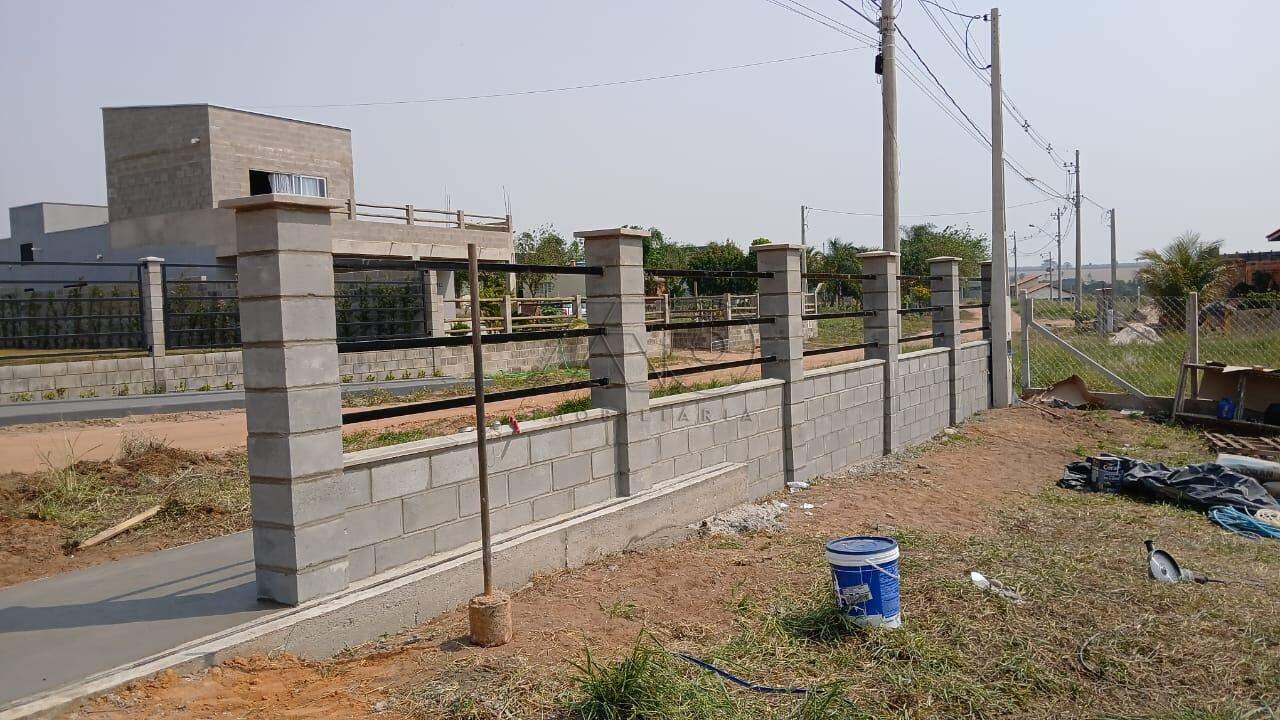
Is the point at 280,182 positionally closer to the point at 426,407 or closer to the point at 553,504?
the point at 553,504

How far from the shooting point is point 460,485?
5.46m

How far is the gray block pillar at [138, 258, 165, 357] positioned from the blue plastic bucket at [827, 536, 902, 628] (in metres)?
17.0

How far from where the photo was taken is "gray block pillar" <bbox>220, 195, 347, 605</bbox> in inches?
172

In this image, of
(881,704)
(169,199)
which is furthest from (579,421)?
(169,199)

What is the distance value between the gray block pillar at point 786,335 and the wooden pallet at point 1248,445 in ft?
19.7

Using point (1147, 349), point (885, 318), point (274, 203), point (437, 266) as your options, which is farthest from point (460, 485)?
point (1147, 349)

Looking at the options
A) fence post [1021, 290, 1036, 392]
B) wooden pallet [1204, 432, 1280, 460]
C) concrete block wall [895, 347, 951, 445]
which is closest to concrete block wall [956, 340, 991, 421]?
concrete block wall [895, 347, 951, 445]

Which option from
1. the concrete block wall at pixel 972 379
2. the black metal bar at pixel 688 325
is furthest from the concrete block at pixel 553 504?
the concrete block wall at pixel 972 379

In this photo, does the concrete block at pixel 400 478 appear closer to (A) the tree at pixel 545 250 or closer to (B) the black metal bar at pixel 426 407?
(B) the black metal bar at pixel 426 407

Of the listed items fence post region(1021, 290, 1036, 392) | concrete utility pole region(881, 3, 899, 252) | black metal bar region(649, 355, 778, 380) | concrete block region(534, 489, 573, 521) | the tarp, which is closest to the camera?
concrete block region(534, 489, 573, 521)

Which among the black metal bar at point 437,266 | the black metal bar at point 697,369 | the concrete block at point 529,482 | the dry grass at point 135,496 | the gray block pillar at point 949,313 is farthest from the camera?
the gray block pillar at point 949,313

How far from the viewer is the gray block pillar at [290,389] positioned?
4.38m

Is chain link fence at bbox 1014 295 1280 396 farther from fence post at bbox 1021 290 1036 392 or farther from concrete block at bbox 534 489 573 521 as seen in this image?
concrete block at bbox 534 489 573 521

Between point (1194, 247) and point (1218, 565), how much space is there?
24400mm
